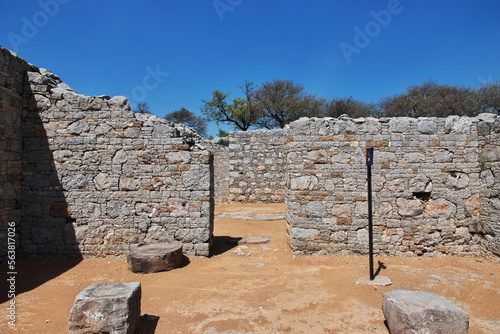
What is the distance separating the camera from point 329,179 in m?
6.12

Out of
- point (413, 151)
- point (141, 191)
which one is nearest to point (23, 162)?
point (141, 191)

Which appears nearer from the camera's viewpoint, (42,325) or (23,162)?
(42,325)

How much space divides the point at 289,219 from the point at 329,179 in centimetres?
121

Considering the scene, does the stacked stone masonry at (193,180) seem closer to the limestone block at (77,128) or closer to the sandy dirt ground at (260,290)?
the limestone block at (77,128)

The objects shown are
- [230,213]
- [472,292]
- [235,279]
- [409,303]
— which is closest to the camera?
[409,303]

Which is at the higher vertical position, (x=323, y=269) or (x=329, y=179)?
(x=329, y=179)

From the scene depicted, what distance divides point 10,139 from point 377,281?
24.0 feet

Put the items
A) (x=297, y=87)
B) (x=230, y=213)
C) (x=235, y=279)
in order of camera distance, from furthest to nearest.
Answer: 1. (x=297, y=87)
2. (x=230, y=213)
3. (x=235, y=279)

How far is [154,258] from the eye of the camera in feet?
18.0

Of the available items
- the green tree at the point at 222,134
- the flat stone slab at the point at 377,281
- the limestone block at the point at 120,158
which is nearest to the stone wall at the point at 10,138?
the limestone block at the point at 120,158

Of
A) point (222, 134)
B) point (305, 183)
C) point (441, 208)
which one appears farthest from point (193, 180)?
point (222, 134)

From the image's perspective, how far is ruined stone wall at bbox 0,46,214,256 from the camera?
625 cm

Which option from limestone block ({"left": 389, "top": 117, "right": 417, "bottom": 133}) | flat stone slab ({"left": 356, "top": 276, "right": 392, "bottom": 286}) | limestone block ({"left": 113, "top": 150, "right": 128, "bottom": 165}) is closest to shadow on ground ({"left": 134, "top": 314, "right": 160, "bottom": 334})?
flat stone slab ({"left": 356, "top": 276, "right": 392, "bottom": 286})

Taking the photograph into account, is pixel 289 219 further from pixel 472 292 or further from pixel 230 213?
pixel 230 213
